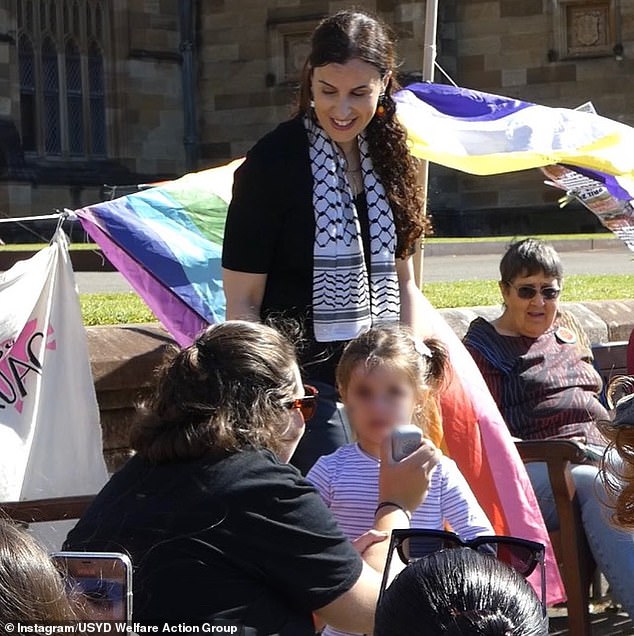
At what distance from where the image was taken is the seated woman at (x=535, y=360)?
17.7 ft

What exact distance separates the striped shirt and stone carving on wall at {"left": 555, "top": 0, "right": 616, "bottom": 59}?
21109 mm

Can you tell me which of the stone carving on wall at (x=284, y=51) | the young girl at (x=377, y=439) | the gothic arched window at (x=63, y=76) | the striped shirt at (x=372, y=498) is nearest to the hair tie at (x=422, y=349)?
the young girl at (x=377, y=439)

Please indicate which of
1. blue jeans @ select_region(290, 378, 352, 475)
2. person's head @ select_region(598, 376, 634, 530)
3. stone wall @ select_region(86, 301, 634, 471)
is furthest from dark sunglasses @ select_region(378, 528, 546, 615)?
stone wall @ select_region(86, 301, 634, 471)

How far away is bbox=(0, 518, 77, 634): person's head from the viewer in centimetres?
188

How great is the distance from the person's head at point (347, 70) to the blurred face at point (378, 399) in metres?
0.83

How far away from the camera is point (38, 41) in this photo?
78.6 feet

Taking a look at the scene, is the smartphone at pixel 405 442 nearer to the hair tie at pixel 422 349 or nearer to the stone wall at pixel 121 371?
the hair tie at pixel 422 349

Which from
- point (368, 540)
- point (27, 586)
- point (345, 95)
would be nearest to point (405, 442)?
point (368, 540)

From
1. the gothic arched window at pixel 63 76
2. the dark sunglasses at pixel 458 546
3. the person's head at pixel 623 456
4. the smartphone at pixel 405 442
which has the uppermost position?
the person's head at pixel 623 456

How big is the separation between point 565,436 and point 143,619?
9.23ft

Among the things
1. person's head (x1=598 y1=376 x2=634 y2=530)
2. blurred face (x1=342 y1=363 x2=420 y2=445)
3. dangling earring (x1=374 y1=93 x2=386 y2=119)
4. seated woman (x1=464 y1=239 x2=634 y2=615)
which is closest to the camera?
person's head (x1=598 y1=376 x2=634 y2=530)

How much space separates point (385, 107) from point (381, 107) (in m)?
0.02

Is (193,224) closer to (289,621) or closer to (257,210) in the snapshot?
(257,210)

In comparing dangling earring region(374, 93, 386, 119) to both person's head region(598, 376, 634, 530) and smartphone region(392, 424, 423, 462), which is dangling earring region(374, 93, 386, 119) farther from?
person's head region(598, 376, 634, 530)
